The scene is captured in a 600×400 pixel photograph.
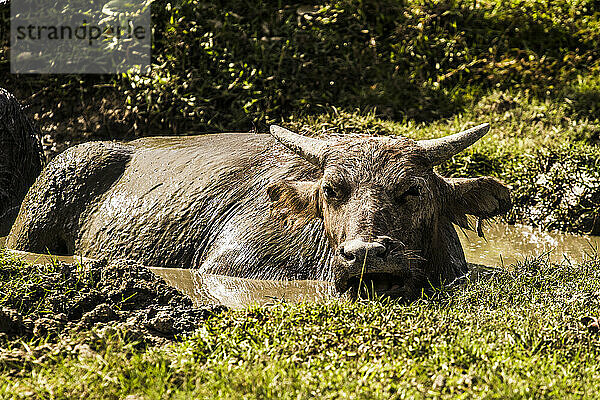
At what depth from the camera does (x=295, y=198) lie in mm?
5066

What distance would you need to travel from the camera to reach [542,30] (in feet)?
41.2

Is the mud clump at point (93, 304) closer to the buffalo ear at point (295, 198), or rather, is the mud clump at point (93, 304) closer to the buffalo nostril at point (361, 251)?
the buffalo nostril at point (361, 251)

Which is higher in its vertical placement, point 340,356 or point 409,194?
point 409,194

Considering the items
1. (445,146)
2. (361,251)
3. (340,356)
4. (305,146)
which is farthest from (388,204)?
(340,356)

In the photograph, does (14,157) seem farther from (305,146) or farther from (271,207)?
(305,146)

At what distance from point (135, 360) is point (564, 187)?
6599 millimetres

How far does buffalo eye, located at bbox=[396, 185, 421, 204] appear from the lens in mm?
4437

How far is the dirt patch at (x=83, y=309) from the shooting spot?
3.51 m


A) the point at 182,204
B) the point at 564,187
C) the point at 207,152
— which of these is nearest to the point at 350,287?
the point at 182,204

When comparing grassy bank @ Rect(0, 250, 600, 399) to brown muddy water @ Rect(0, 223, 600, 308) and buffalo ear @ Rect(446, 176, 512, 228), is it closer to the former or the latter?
brown muddy water @ Rect(0, 223, 600, 308)

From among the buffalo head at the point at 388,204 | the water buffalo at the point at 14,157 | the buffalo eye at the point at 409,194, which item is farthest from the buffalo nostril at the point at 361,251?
the water buffalo at the point at 14,157

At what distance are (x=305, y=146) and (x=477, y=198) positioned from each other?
122 centimetres

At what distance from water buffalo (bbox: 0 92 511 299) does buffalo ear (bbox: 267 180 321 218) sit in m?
0.01

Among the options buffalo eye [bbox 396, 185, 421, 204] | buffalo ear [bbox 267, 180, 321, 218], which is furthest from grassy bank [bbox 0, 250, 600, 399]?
buffalo ear [bbox 267, 180, 321, 218]
